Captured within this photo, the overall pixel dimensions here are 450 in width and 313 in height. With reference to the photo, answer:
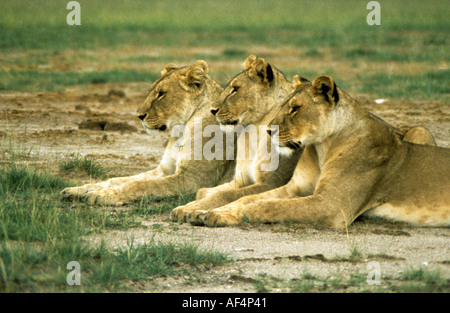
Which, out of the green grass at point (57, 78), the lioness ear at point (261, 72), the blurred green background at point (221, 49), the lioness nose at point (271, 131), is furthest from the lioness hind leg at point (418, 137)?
the green grass at point (57, 78)

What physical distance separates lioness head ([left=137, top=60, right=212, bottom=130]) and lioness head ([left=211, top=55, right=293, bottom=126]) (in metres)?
0.55

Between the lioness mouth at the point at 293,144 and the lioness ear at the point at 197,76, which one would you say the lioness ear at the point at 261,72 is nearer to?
the lioness ear at the point at 197,76

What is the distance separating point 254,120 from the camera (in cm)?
631

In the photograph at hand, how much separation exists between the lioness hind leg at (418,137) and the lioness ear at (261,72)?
135 centimetres

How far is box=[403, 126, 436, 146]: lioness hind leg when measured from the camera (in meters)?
6.33

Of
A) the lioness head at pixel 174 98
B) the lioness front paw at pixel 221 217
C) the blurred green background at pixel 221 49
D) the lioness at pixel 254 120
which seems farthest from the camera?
the blurred green background at pixel 221 49

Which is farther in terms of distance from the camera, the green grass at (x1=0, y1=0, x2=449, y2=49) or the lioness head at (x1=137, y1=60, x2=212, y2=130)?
the green grass at (x1=0, y1=0, x2=449, y2=49)

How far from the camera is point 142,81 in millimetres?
14117

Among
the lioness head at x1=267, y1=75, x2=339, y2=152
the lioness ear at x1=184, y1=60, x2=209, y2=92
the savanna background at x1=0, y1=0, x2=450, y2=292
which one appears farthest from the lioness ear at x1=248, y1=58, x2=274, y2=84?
the savanna background at x1=0, y1=0, x2=450, y2=292

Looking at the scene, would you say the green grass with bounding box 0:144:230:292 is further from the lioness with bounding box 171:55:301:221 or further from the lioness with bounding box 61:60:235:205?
the lioness with bounding box 171:55:301:221

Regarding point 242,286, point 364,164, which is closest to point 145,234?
point 242,286

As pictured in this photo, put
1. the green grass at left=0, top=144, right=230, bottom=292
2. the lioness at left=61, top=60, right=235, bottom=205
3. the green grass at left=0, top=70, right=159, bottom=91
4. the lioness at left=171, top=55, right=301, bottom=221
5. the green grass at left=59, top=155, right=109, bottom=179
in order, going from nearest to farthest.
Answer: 1. the green grass at left=0, top=144, right=230, bottom=292
2. the lioness at left=171, top=55, right=301, bottom=221
3. the lioness at left=61, top=60, right=235, bottom=205
4. the green grass at left=59, top=155, right=109, bottom=179
5. the green grass at left=0, top=70, right=159, bottom=91

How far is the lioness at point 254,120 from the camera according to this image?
6.11 m

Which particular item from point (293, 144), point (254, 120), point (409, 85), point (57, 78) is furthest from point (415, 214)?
point (57, 78)
